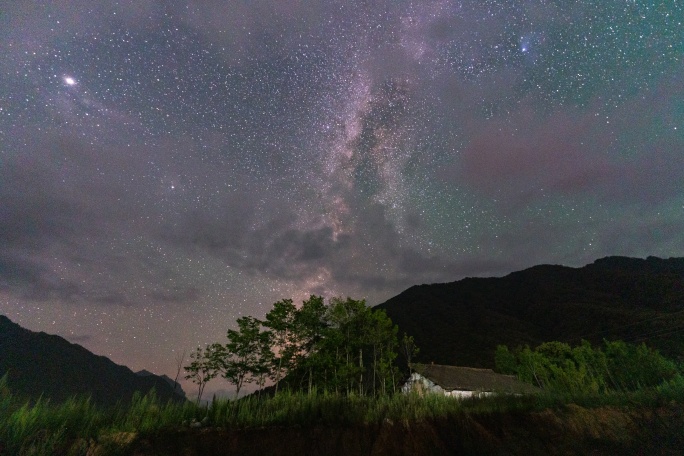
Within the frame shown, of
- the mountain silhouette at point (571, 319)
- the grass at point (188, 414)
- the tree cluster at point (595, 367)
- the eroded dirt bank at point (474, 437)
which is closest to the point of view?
the grass at point (188, 414)

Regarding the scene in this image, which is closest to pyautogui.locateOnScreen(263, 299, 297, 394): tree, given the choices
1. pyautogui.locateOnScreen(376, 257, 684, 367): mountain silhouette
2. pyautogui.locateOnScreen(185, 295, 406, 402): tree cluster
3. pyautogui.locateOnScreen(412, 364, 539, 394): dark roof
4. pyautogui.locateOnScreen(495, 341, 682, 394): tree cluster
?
pyautogui.locateOnScreen(185, 295, 406, 402): tree cluster

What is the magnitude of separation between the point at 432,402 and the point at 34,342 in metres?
208

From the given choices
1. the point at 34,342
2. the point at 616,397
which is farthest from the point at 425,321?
the point at 34,342

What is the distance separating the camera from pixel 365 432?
9.67m

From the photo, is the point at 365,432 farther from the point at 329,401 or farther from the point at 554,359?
the point at 554,359

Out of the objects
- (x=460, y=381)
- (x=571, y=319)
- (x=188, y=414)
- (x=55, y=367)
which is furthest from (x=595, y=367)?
(x=55, y=367)

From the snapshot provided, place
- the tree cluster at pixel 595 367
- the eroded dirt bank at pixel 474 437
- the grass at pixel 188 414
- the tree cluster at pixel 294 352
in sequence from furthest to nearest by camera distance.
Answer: the tree cluster at pixel 595 367 < the tree cluster at pixel 294 352 < the eroded dirt bank at pixel 474 437 < the grass at pixel 188 414

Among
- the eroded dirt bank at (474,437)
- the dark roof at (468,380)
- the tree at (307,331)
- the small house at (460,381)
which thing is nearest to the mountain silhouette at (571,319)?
the dark roof at (468,380)

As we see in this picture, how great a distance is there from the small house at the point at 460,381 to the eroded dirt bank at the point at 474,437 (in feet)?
69.9

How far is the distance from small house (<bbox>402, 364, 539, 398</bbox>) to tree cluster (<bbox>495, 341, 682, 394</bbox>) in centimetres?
741

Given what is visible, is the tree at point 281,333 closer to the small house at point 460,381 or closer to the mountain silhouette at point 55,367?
the small house at point 460,381

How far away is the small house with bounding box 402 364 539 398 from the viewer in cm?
3425

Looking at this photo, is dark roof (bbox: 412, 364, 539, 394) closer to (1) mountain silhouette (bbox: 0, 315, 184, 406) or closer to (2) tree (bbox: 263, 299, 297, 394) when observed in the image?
(2) tree (bbox: 263, 299, 297, 394)

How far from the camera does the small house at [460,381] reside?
112ft
